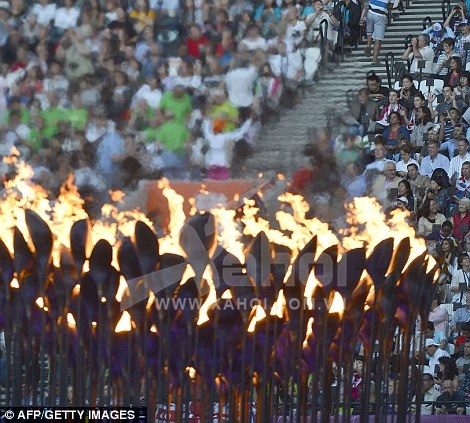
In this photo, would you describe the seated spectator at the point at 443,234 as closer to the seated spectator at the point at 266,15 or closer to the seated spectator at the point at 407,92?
the seated spectator at the point at 407,92

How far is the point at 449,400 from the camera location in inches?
420

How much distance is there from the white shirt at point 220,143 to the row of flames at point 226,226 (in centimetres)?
42

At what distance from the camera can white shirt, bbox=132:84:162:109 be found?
11.7 meters

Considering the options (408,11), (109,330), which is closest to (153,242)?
(109,330)

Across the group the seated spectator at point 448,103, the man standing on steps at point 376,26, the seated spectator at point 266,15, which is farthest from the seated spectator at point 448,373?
the seated spectator at point 266,15

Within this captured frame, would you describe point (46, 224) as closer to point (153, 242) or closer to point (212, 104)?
point (153, 242)

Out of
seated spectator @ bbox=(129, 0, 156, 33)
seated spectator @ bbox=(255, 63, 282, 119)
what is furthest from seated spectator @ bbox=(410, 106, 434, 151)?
seated spectator @ bbox=(129, 0, 156, 33)

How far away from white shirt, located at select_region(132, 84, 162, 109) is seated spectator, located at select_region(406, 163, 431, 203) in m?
2.03

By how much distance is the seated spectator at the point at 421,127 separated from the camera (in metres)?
11.7

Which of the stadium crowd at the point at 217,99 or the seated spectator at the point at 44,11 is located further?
the seated spectator at the point at 44,11

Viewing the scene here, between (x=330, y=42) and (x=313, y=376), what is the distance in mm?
3826

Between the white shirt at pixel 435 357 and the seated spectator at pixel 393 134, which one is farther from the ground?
the seated spectator at pixel 393 134

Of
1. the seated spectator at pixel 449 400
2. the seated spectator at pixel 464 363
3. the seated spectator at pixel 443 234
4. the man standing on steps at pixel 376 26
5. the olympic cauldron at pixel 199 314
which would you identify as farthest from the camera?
the man standing on steps at pixel 376 26

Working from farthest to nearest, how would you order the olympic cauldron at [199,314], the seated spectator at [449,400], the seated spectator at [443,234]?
the seated spectator at [443,234]
the seated spectator at [449,400]
the olympic cauldron at [199,314]
